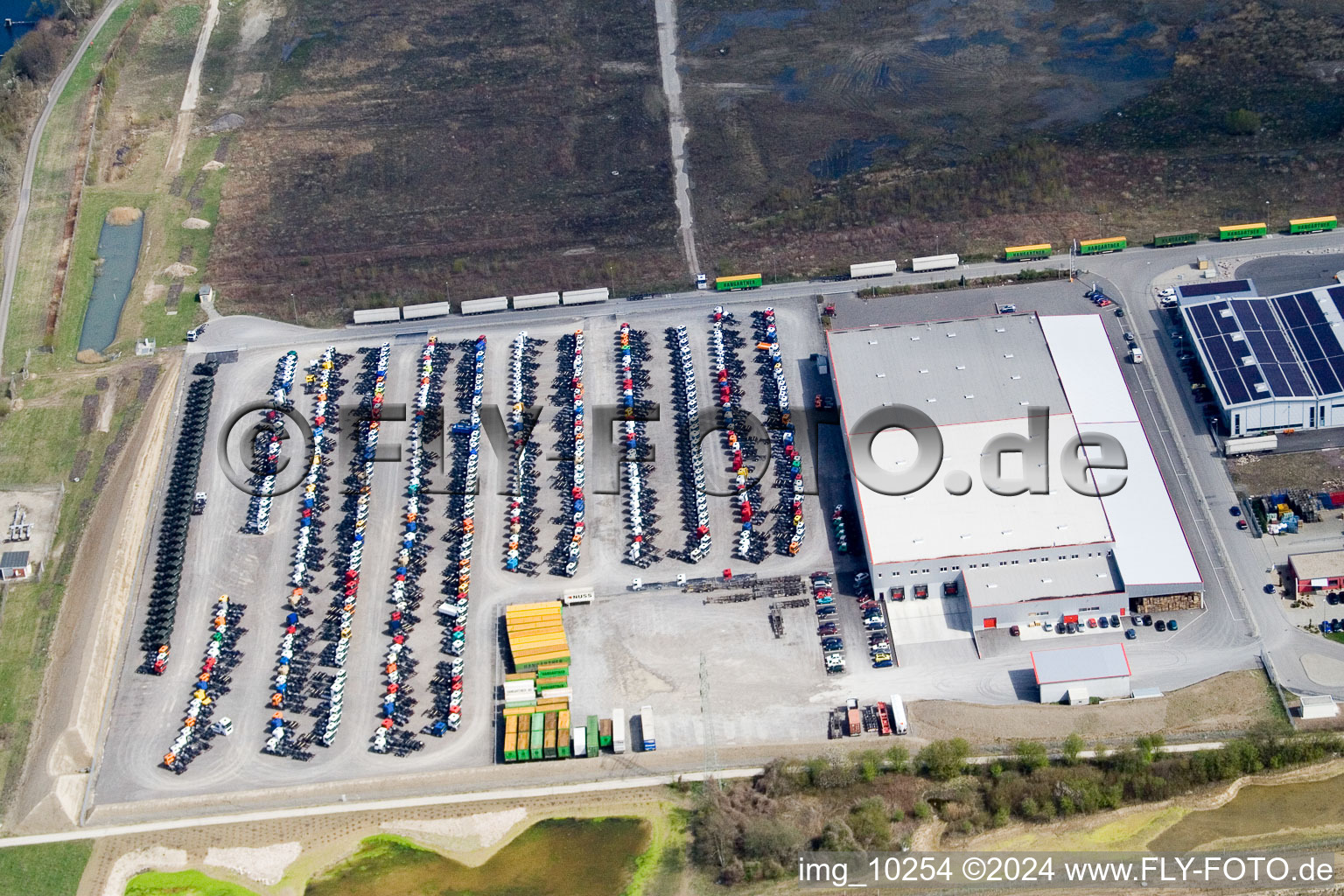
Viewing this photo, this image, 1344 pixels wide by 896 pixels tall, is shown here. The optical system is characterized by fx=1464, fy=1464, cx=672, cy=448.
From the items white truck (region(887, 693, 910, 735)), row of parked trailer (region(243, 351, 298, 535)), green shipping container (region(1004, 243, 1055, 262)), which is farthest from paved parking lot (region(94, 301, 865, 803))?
green shipping container (region(1004, 243, 1055, 262))

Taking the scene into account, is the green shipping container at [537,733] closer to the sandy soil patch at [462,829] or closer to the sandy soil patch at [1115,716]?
the sandy soil patch at [462,829]

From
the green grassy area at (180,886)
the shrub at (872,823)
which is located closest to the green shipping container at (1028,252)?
the shrub at (872,823)

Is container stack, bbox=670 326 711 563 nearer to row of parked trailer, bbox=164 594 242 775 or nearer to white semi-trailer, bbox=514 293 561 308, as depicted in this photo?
white semi-trailer, bbox=514 293 561 308

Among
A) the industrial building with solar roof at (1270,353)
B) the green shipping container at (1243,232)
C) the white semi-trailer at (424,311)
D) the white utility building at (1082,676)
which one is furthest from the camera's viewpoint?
the white semi-trailer at (424,311)

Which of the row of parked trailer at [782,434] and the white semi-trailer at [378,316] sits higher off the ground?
the white semi-trailer at [378,316]

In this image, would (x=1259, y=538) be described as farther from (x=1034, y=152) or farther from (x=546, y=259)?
(x=546, y=259)
